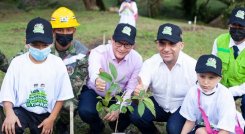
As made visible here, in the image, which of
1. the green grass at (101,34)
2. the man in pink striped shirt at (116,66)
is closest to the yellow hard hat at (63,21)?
the man in pink striped shirt at (116,66)

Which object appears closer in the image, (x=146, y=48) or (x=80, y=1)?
(x=146, y=48)

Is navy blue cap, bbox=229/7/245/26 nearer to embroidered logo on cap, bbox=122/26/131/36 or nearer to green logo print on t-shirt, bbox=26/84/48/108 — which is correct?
embroidered logo on cap, bbox=122/26/131/36

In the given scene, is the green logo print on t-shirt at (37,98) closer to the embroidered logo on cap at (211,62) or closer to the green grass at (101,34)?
the embroidered logo on cap at (211,62)

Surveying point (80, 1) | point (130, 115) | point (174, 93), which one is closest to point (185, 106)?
point (174, 93)

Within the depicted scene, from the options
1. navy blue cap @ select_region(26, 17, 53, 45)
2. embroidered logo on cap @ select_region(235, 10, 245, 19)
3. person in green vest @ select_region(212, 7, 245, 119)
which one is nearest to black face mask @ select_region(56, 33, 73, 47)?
navy blue cap @ select_region(26, 17, 53, 45)

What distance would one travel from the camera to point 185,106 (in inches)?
150

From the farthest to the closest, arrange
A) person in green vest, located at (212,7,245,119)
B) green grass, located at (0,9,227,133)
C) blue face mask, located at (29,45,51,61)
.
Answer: green grass, located at (0,9,227,133) → person in green vest, located at (212,7,245,119) → blue face mask, located at (29,45,51,61)

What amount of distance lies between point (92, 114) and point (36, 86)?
68cm

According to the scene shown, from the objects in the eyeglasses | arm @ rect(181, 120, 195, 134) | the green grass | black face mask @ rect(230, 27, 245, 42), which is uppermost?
black face mask @ rect(230, 27, 245, 42)

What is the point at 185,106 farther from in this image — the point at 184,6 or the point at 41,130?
the point at 184,6

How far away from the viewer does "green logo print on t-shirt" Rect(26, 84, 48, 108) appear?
3732mm

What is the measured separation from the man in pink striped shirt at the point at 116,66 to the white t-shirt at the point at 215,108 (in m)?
0.59

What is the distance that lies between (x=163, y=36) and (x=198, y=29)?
8550 millimetres

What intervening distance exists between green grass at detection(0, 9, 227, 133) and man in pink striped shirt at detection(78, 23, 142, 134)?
14.6 feet
